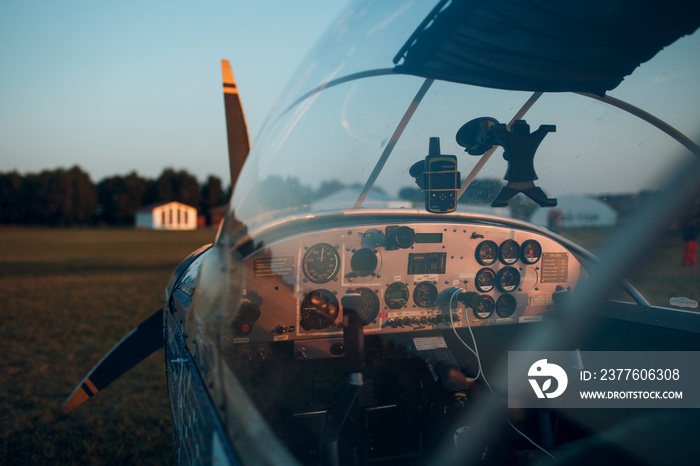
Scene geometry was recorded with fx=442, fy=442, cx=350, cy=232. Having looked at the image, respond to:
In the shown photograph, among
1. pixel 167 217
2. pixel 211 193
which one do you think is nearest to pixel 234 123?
pixel 167 217

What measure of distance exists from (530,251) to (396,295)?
35.8 inches

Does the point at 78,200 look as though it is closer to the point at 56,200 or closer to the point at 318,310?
the point at 56,200

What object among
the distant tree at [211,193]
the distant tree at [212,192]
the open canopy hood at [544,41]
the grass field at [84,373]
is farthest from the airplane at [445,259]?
the distant tree at [212,192]

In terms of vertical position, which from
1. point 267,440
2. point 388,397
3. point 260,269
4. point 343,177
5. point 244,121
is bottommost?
point 388,397

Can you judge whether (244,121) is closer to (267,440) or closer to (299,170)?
(299,170)

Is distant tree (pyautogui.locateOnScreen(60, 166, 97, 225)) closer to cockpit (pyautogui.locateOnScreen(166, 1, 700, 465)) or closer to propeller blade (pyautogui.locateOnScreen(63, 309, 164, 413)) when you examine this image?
propeller blade (pyautogui.locateOnScreen(63, 309, 164, 413))

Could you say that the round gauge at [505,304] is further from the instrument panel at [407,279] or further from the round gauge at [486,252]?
the round gauge at [486,252]

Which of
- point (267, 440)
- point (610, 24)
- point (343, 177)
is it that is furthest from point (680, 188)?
point (343, 177)

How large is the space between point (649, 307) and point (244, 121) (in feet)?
8.67

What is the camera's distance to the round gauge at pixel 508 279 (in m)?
2.69

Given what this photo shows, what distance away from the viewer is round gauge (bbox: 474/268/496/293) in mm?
2656

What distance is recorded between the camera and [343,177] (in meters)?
1.48

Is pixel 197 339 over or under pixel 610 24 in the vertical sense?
under

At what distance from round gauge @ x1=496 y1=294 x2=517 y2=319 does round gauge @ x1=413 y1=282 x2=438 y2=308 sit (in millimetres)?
443
